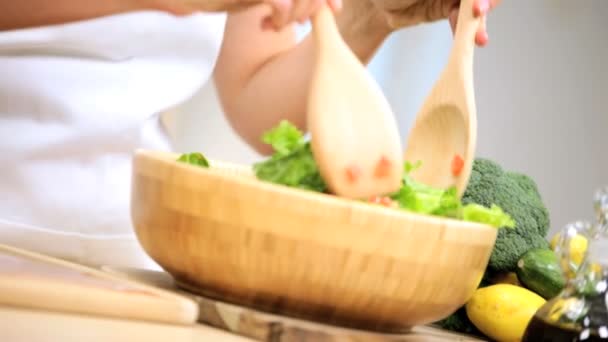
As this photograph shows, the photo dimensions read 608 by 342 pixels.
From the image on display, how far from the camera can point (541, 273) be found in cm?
74

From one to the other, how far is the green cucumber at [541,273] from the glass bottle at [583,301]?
110 mm

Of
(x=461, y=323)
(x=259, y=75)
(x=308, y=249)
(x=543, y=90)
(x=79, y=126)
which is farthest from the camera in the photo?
(x=543, y=90)

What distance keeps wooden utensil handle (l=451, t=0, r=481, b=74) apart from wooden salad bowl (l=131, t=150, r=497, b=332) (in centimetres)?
18

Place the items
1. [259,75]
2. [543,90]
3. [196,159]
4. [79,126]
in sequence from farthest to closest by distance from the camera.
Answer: [543,90]
[259,75]
[79,126]
[196,159]

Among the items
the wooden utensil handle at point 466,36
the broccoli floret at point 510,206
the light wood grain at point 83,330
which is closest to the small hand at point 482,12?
the wooden utensil handle at point 466,36

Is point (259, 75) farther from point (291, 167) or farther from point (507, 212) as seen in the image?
point (291, 167)

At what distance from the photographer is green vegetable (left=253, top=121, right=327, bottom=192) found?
0.60 meters

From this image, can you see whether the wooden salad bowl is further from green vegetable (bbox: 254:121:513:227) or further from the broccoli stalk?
the broccoli stalk

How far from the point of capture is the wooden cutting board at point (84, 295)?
463 mm

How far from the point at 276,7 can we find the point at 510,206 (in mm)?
343

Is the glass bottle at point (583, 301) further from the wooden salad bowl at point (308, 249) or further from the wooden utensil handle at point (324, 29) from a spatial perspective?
the wooden utensil handle at point (324, 29)

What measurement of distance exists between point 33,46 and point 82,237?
0.67 feet

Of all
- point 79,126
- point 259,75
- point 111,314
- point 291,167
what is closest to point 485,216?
point 291,167

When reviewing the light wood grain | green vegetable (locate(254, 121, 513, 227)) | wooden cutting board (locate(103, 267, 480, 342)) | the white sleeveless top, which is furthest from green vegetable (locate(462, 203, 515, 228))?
the white sleeveless top
